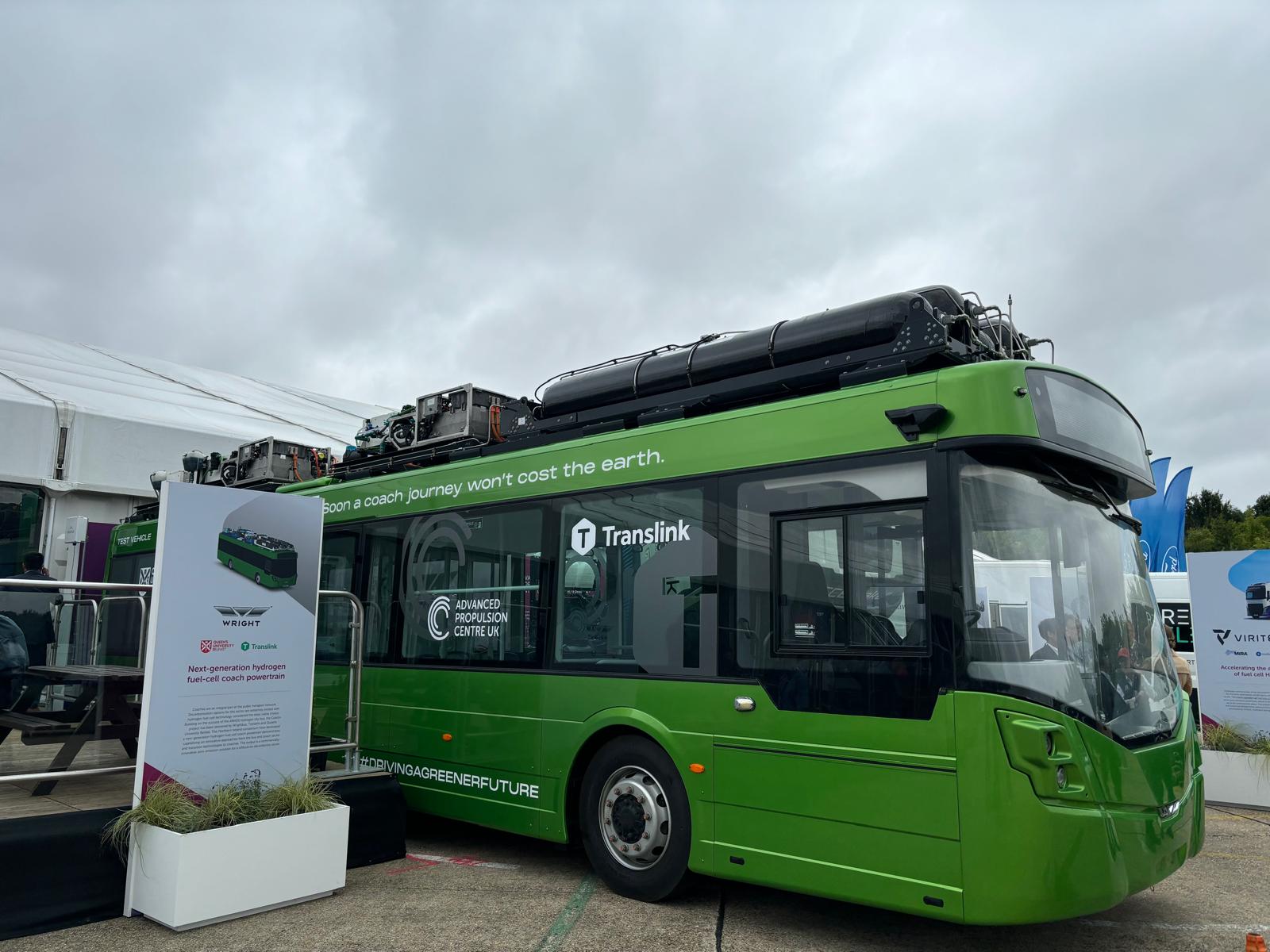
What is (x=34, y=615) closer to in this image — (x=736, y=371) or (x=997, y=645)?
(x=736, y=371)

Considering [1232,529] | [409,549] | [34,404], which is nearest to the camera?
[409,549]

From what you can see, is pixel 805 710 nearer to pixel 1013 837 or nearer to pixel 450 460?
pixel 1013 837

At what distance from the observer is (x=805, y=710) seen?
16.5 feet

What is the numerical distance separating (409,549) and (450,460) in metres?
0.83

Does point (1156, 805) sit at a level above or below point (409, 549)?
below

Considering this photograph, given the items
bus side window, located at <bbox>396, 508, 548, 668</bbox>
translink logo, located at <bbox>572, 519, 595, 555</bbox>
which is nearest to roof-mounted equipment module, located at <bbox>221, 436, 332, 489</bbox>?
bus side window, located at <bbox>396, 508, 548, 668</bbox>

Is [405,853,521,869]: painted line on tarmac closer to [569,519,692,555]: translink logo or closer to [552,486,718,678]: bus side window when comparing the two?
[552,486,718,678]: bus side window

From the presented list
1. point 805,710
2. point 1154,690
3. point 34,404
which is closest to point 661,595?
point 805,710

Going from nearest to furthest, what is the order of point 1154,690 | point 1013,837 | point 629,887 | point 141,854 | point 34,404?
1. point 1013,837
2. point 1154,690
3. point 141,854
4. point 629,887
5. point 34,404

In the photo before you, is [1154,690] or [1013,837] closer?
[1013,837]

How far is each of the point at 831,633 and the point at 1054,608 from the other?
1.10m

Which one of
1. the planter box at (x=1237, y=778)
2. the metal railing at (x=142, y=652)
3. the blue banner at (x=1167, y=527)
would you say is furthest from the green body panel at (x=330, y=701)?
the blue banner at (x=1167, y=527)

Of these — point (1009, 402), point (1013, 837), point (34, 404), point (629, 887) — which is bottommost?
point (629, 887)

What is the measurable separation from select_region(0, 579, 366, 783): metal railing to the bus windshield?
4.51 m
